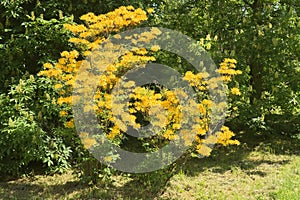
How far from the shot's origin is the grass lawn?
441 cm

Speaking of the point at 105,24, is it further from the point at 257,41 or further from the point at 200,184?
the point at 257,41

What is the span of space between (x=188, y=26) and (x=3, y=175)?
3.95 metres

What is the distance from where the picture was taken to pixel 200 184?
480cm

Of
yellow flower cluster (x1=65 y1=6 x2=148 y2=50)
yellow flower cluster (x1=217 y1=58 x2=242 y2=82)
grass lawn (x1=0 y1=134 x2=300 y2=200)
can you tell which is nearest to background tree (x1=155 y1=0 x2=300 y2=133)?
grass lawn (x1=0 y1=134 x2=300 y2=200)

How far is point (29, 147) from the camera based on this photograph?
15.6 ft

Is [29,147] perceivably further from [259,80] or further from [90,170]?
[259,80]

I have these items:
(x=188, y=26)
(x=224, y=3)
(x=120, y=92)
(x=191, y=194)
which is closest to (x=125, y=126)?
(x=120, y=92)

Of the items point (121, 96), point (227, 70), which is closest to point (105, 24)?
point (121, 96)

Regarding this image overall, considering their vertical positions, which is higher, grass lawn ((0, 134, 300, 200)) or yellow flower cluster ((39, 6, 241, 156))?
yellow flower cluster ((39, 6, 241, 156))

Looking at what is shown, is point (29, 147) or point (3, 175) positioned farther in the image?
point (3, 175)

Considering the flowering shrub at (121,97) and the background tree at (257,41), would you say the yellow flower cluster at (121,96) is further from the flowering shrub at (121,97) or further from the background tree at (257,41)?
the background tree at (257,41)

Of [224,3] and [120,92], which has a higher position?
[224,3]

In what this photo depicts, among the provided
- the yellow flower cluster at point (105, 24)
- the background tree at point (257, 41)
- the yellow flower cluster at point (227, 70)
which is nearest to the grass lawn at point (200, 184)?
the background tree at point (257, 41)

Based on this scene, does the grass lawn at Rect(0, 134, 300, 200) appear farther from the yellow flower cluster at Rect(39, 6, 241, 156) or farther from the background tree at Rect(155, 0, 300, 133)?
the background tree at Rect(155, 0, 300, 133)
